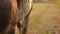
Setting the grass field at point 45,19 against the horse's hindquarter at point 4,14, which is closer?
the horse's hindquarter at point 4,14

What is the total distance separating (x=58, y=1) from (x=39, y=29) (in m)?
1.64

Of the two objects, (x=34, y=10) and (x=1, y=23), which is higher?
(x=1, y=23)

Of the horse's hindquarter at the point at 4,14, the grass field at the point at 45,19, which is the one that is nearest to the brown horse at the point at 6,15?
the horse's hindquarter at the point at 4,14

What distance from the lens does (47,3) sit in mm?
4141

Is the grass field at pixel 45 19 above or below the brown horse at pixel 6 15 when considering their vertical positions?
below

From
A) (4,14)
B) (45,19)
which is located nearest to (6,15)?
(4,14)

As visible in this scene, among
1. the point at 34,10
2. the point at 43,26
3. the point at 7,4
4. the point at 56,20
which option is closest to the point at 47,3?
the point at 34,10

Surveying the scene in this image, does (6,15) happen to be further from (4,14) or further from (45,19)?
(45,19)

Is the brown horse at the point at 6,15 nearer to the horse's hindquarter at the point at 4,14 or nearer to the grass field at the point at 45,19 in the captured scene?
the horse's hindquarter at the point at 4,14

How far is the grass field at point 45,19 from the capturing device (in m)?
2.69

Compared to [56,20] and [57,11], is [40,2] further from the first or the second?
[56,20]

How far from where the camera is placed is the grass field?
269 centimetres

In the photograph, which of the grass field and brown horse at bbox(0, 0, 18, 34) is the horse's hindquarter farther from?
the grass field

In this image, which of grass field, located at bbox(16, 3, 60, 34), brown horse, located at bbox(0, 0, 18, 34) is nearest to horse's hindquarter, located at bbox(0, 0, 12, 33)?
brown horse, located at bbox(0, 0, 18, 34)
